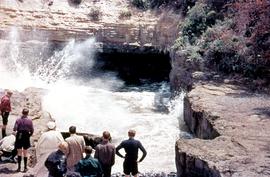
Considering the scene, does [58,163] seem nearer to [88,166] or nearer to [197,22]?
[88,166]

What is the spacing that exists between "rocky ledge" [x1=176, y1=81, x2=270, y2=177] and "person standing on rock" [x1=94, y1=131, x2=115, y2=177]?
213cm

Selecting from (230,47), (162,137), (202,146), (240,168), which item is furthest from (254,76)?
(240,168)

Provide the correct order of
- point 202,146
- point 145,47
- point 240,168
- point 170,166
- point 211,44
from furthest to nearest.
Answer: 1. point 145,47
2. point 211,44
3. point 170,166
4. point 202,146
5. point 240,168

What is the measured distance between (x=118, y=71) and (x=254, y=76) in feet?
28.5

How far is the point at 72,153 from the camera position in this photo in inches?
339

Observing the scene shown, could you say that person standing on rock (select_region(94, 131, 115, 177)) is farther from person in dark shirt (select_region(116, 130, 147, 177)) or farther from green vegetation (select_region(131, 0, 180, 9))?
green vegetation (select_region(131, 0, 180, 9))

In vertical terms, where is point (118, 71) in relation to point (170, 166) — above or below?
above

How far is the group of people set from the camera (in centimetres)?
794

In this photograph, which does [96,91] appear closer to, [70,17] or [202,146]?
[70,17]

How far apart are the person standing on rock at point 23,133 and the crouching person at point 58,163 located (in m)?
1.92

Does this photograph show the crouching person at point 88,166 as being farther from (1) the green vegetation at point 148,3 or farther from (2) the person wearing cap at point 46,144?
(1) the green vegetation at point 148,3

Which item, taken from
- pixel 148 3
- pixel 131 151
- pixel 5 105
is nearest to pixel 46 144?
pixel 131 151

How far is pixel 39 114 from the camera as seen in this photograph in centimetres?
1423

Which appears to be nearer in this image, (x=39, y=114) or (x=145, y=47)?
(x=39, y=114)
